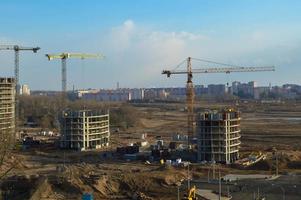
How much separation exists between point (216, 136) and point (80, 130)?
17959 millimetres

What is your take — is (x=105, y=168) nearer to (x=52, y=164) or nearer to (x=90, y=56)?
(x=52, y=164)

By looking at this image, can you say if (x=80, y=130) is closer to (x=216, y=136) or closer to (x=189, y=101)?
(x=189, y=101)

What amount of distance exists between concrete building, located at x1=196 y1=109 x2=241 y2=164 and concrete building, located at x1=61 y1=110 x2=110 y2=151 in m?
15.9

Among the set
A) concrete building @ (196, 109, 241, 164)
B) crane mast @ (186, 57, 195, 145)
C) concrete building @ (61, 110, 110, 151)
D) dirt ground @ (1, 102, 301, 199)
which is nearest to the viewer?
dirt ground @ (1, 102, 301, 199)

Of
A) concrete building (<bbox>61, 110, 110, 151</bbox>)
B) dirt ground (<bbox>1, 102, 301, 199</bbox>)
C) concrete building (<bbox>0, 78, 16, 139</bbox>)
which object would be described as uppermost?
concrete building (<bbox>0, 78, 16, 139</bbox>)

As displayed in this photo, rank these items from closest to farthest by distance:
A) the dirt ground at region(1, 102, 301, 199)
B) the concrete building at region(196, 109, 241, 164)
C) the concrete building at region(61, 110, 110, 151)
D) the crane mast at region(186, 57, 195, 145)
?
the dirt ground at region(1, 102, 301, 199)
the concrete building at region(196, 109, 241, 164)
the concrete building at region(61, 110, 110, 151)
the crane mast at region(186, 57, 195, 145)

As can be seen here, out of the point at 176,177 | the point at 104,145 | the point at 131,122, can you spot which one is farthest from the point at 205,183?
the point at 131,122

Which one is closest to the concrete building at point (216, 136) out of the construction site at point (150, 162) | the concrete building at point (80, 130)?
the construction site at point (150, 162)

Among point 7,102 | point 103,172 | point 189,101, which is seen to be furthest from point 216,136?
point 7,102

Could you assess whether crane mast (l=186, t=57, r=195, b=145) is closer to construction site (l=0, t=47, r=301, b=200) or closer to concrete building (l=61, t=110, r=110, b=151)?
construction site (l=0, t=47, r=301, b=200)

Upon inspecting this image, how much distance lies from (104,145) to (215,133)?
19269 millimetres

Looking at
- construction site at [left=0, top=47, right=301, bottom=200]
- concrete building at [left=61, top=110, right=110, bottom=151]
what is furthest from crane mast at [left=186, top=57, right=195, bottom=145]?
concrete building at [left=61, top=110, right=110, bottom=151]

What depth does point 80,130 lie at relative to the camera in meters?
62.4

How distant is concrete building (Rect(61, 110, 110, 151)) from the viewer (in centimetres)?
6238
